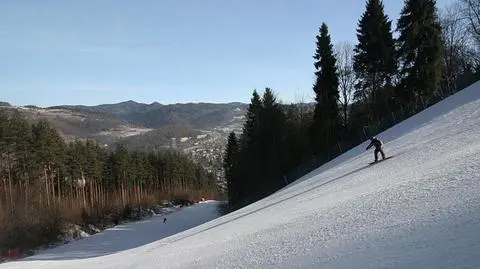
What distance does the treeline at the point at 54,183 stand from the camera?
59.3m

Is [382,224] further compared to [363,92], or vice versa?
[363,92]

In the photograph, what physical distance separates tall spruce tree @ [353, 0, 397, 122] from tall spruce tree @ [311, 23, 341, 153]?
3242mm

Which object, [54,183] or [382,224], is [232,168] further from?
[382,224]

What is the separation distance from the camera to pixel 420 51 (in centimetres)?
4975

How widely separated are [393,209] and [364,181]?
26.4 feet

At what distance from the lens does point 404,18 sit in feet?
171

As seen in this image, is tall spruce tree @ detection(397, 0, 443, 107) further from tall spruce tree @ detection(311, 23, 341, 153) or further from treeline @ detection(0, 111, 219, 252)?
treeline @ detection(0, 111, 219, 252)

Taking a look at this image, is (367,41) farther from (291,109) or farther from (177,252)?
(177,252)

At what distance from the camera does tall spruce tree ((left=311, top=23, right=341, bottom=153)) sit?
5669 centimetres

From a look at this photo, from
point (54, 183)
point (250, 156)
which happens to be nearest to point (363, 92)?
point (250, 156)

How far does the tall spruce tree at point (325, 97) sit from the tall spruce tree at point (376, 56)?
3242 millimetres

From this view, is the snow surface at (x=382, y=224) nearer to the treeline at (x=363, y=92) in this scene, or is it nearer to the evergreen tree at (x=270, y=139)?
the treeline at (x=363, y=92)

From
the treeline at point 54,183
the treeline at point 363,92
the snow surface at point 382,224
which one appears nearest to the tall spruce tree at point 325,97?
the treeline at point 363,92

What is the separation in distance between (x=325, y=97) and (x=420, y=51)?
39.8ft
